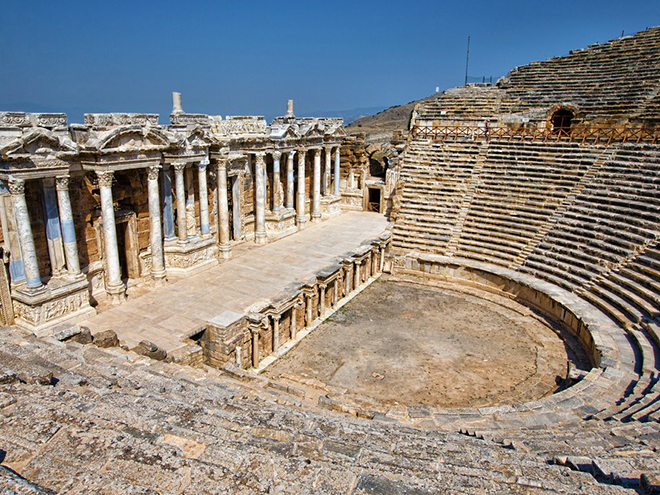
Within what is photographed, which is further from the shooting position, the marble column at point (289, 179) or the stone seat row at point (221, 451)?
the marble column at point (289, 179)

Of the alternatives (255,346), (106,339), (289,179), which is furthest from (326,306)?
(289,179)

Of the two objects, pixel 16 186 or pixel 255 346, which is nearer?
pixel 16 186

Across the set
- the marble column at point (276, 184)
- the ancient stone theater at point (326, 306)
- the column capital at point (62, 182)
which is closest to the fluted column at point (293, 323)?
the ancient stone theater at point (326, 306)

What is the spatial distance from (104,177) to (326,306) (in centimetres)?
807

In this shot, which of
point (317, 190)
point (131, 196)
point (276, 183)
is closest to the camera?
point (131, 196)

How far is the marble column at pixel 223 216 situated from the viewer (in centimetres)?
1769

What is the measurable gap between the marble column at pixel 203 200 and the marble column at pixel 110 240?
144 inches

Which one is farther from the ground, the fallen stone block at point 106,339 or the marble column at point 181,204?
the marble column at point 181,204

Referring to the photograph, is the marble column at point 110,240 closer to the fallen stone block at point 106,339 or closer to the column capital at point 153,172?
the column capital at point 153,172

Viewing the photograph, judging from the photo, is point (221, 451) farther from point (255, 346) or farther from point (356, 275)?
point (356, 275)

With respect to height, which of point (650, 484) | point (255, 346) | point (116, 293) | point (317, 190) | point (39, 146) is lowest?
point (255, 346)

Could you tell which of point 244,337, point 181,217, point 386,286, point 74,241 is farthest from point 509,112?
point 74,241

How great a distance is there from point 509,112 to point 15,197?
26.3m

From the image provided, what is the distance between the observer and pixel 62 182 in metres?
11.7
